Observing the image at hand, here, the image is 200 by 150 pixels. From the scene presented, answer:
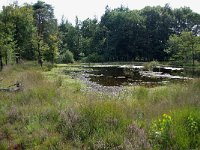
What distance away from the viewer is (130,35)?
323 feet

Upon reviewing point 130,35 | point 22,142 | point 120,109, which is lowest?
point 22,142

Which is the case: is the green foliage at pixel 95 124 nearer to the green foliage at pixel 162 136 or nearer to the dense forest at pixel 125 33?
the green foliage at pixel 162 136

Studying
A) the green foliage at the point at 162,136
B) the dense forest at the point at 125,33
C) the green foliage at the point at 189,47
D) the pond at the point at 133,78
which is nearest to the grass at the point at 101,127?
the green foliage at the point at 162,136

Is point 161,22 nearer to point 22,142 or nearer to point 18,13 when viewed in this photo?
point 18,13

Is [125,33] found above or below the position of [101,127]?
above

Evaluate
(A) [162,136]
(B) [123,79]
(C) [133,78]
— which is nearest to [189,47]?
(C) [133,78]

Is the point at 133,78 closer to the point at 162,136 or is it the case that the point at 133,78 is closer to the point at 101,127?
the point at 101,127

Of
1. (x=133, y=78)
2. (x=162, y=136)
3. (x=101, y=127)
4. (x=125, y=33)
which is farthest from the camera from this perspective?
(x=125, y=33)

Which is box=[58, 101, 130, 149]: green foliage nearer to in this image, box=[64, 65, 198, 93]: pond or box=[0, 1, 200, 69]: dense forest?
box=[64, 65, 198, 93]: pond

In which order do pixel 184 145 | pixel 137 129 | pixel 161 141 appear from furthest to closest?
pixel 137 129, pixel 161 141, pixel 184 145

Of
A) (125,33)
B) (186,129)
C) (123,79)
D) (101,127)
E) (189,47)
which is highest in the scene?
(125,33)

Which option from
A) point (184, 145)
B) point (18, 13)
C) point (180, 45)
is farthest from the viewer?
point (180, 45)

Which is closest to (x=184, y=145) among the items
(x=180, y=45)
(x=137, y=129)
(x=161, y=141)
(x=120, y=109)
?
(x=161, y=141)

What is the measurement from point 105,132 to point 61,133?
4.02 ft
